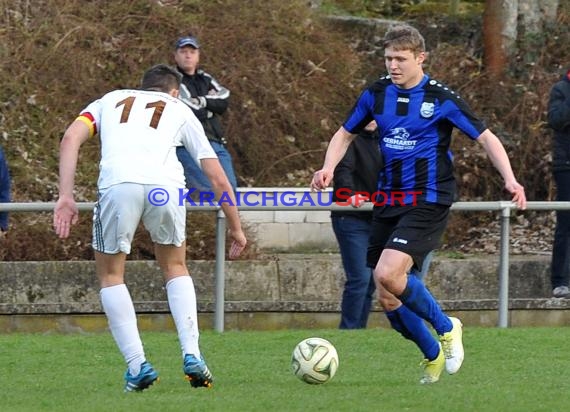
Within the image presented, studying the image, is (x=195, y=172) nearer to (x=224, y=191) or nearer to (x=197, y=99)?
(x=197, y=99)

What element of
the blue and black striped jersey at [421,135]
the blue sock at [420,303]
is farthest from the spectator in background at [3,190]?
the blue sock at [420,303]

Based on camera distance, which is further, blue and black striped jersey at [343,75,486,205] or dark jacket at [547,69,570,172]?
dark jacket at [547,69,570,172]

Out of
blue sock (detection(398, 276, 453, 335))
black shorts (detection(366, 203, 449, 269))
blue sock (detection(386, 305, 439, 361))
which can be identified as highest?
black shorts (detection(366, 203, 449, 269))

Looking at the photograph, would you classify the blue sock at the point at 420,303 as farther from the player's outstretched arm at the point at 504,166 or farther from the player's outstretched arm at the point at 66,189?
the player's outstretched arm at the point at 66,189

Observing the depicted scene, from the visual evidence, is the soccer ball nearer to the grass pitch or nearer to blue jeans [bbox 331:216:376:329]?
the grass pitch

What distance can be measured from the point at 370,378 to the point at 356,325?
101 inches

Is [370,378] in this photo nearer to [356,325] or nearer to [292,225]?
[356,325]

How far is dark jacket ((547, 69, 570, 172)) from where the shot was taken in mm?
12008

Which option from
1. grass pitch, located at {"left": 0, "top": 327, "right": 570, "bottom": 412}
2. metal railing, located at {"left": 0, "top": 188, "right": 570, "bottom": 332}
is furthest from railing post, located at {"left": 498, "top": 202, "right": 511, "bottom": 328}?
grass pitch, located at {"left": 0, "top": 327, "right": 570, "bottom": 412}

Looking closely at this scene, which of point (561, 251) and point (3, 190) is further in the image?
point (561, 251)

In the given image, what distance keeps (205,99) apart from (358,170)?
205cm

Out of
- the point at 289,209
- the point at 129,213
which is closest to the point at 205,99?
the point at 289,209

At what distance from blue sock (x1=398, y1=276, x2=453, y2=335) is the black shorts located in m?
0.14

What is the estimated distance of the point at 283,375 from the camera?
28.5 ft
